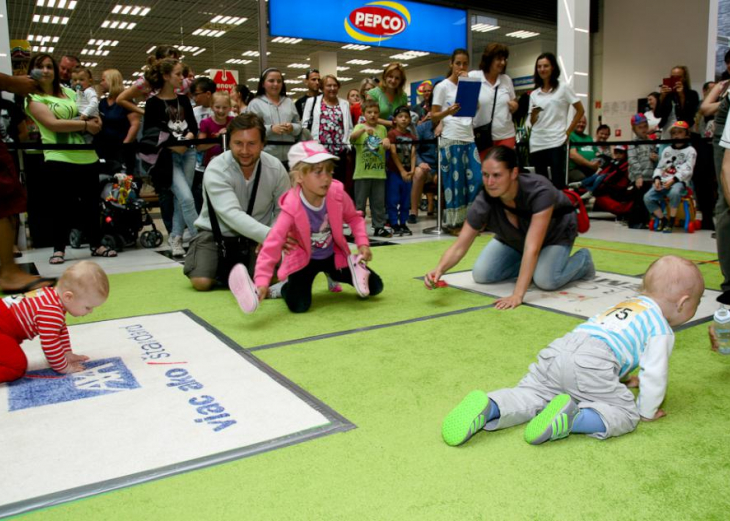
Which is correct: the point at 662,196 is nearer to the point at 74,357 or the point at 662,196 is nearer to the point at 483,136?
the point at 483,136

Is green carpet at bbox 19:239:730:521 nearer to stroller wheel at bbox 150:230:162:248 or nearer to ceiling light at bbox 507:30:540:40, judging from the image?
stroller wheel at bbox 150:230:162:248

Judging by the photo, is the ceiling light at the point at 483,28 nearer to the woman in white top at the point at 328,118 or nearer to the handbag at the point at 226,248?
the woman in white top at the point at 328,118

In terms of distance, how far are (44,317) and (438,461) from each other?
147 cm

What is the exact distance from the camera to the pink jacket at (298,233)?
305 centimetres

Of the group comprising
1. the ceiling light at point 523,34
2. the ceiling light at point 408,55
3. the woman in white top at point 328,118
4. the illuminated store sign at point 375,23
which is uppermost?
the ceiling light at point 523,34

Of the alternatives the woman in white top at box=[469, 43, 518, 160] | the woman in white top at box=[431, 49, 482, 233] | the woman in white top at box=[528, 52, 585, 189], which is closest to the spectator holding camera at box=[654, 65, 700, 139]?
the woman in white top at box=[528, 52, 585, 189]

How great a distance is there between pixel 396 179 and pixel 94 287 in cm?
487

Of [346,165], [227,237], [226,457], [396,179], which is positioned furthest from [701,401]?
[346,165]

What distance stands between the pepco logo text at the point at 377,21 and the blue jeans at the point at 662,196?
4.88 metres

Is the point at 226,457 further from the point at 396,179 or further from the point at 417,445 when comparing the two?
the point at 396,179

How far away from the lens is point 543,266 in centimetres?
353

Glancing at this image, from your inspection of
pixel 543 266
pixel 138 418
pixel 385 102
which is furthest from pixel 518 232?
pixel 385 102

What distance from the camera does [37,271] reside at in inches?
183

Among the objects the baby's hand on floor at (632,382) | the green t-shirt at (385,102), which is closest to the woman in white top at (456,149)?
the green t-shirt at (385,102)
